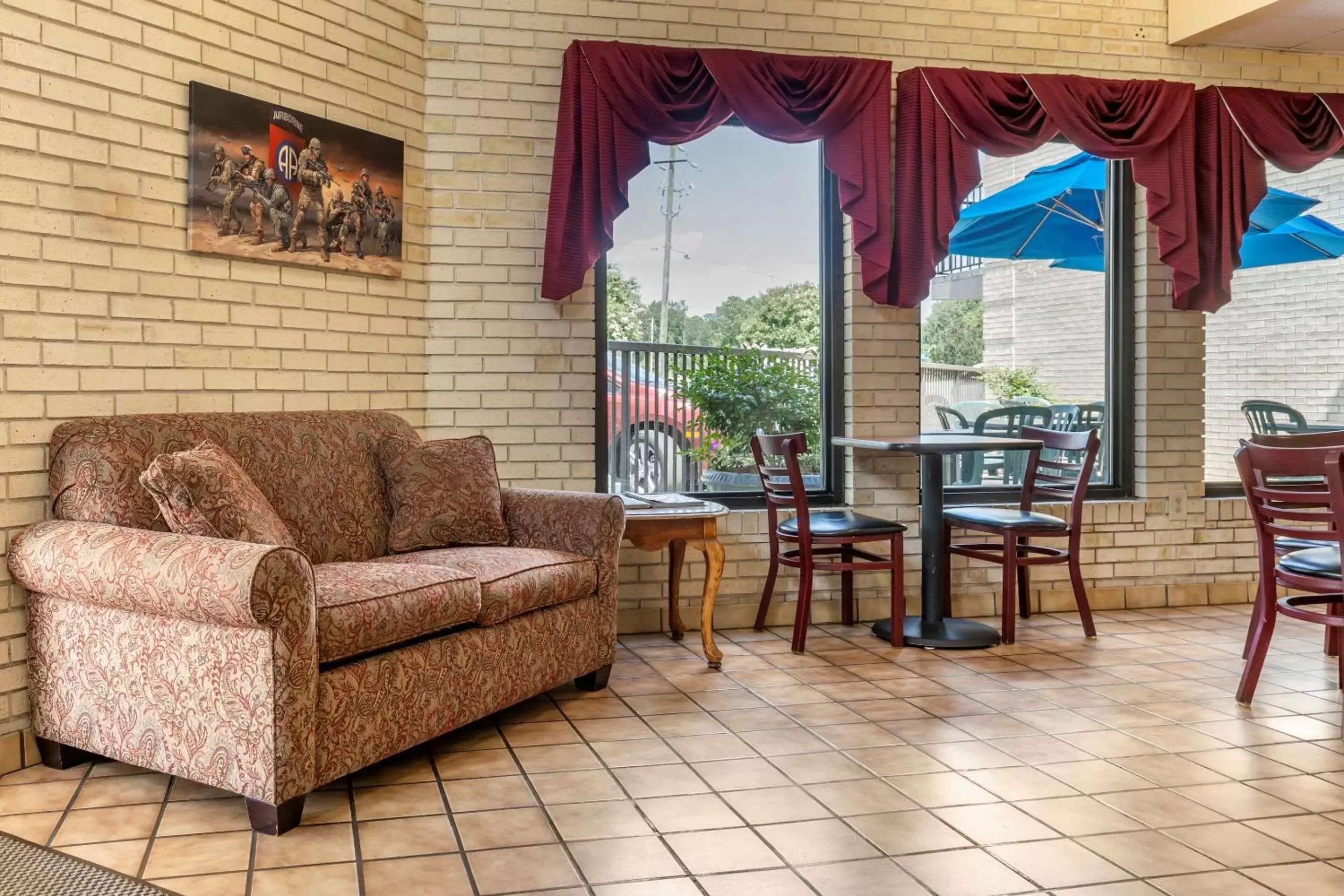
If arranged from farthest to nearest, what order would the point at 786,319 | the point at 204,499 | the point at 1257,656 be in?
1. the point at 786,319
2. the point at 1257,656
3. the point at 204,499

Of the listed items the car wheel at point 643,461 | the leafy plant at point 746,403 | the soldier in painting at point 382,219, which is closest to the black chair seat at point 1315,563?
the leafy plant at point 746,403

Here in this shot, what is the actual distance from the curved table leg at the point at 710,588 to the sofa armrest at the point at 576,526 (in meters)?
0.43

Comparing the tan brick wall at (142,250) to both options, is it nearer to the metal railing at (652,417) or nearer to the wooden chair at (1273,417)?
the metal railing at (652,417)

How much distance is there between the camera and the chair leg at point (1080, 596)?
16.0ft

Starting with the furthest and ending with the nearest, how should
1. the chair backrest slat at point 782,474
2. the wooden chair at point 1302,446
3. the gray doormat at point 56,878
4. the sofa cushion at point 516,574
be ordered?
the chair backrest slat at point 782,474 < the wooden chair at point 1302,446 < the sofa cushion at point 516,574 < the gray doormat at point 56,878

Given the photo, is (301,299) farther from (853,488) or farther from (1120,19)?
(1120,19)

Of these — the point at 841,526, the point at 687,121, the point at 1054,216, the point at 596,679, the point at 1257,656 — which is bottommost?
the point at 596,679

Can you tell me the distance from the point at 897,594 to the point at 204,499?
2.87 m

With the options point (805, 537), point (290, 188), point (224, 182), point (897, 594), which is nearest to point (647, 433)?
point (805, 537)

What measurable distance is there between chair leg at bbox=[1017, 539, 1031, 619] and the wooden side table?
1.76 meters

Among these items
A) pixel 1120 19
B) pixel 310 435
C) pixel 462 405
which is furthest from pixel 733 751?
Answer: pixel 1120 19

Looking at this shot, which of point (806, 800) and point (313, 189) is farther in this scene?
point (313, 189)

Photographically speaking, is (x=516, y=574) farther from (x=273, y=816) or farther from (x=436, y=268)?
(x=436, y=268)

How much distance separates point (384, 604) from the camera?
9.99ft
